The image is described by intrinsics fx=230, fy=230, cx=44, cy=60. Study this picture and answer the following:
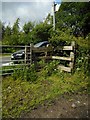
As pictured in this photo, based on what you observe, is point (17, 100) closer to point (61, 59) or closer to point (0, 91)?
point (0, 91)

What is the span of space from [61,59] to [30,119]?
465 centimetres

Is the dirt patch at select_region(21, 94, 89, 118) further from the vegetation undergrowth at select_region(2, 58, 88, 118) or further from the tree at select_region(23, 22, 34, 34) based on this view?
the tree at select_region(23, 22, 34, 34)

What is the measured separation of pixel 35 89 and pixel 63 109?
1.60m

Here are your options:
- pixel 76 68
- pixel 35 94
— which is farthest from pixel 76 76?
pixel 35 94

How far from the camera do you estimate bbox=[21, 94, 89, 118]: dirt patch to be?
4840 millimetres

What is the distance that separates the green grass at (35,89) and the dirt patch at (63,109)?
20cm

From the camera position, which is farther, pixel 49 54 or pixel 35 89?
pixel 49 54

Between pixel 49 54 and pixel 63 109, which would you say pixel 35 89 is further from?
pixel 49 54

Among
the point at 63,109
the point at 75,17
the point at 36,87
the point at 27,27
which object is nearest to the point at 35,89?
the point at 36,87

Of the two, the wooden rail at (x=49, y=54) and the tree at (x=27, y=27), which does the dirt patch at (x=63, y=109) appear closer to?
the wooden rail at (x=49, y=54)

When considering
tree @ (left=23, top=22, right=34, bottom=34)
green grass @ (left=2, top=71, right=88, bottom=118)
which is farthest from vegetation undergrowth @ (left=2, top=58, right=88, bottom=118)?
tree @ (left=23, top=22, right=34, bottom=34)

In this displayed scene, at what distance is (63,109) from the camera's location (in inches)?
203

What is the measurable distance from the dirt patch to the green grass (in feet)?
0.65

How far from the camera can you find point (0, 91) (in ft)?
21.3
